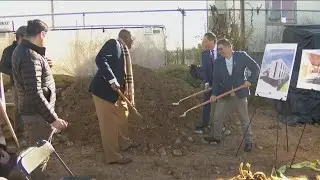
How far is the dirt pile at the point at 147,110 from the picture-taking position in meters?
7.76

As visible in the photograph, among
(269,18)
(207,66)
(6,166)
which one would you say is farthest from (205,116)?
Result: (269,18)

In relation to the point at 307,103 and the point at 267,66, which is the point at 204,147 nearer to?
the point at 267,66

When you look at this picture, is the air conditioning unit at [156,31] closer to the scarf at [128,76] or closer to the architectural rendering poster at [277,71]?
the architectural rendering poster at [277,71]

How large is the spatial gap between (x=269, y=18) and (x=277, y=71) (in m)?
9.08

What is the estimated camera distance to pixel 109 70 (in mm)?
6035

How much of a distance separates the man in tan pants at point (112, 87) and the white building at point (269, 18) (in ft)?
23.4

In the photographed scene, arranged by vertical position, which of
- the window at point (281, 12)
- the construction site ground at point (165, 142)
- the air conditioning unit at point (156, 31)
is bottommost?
the construction site ground at point (165, 142)

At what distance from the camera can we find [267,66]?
6.96 metres

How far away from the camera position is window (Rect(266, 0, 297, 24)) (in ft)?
50.1

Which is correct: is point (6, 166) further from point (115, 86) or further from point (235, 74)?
point (235, 74)

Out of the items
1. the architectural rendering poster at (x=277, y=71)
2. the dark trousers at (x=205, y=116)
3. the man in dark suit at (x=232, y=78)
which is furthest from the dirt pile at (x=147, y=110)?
the architectural rendering poster at (x=277, y=71)

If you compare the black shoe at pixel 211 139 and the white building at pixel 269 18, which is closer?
the black shoe at pixel 211 139

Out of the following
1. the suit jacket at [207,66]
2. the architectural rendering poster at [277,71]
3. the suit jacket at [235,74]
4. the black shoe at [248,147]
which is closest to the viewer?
the architectural rendering poster at [277,71]

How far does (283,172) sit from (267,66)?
162 cm
